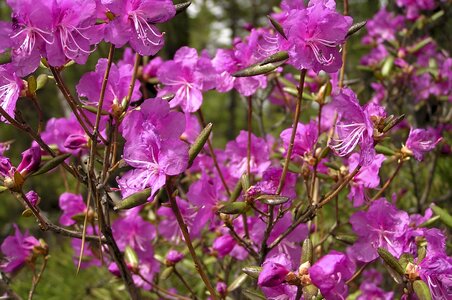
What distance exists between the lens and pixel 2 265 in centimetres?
170

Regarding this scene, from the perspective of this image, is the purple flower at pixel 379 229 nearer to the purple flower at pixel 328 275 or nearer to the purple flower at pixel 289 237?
the purple flower at pixel 289 237

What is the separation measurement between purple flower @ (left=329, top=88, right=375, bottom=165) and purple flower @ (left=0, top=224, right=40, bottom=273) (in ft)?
3.09

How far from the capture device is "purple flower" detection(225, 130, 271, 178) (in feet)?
5.84

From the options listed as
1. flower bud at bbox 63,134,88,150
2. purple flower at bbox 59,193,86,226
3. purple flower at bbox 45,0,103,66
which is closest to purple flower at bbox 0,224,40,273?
purple flower at bbox 59,193,86,226

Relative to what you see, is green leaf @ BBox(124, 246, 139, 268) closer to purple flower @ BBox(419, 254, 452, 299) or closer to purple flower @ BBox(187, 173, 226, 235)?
purple flower @ BBox(187, 173, 226, 235)

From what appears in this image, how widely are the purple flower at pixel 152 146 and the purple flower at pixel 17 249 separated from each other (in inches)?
24.1

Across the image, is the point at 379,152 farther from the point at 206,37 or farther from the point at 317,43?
the point at 206,37

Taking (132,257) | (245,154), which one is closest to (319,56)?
(245,154)

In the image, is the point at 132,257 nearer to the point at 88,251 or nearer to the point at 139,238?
the point at 139,238

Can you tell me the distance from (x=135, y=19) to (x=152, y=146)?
26 centimetres

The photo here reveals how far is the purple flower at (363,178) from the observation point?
154cm

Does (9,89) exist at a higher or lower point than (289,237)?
higher

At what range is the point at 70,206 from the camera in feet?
5.80

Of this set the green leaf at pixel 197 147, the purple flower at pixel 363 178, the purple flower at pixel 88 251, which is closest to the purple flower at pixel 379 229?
the purple flower at pixel 363 178
